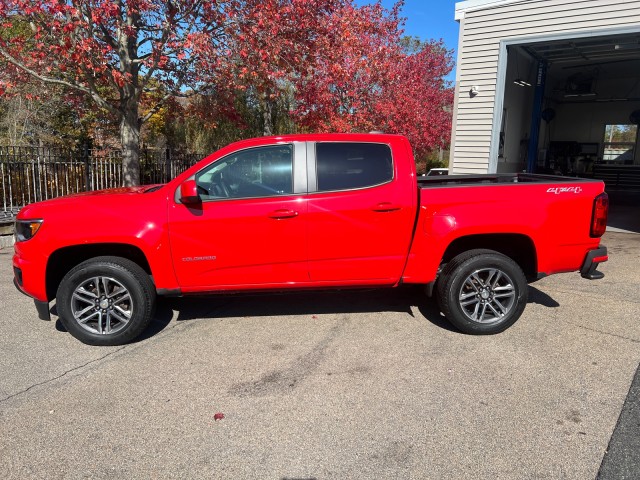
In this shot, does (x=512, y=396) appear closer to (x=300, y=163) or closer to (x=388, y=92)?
(x=300, y=163)

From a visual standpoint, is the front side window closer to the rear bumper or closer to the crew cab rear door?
the crew cab rear door

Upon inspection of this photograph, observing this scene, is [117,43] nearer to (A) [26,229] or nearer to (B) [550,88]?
(A) [26,229]

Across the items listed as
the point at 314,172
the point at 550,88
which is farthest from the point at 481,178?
the point at 550,88

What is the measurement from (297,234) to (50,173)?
26.9 feet

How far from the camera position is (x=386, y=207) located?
419 centimetres

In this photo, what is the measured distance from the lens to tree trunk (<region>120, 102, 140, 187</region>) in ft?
31.6

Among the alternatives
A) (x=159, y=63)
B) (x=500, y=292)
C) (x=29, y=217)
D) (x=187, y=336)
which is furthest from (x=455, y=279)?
(x=159, y=63)

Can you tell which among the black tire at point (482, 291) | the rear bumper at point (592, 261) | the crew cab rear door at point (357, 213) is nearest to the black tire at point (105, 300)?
the crew cab rear door at point (357, 213)

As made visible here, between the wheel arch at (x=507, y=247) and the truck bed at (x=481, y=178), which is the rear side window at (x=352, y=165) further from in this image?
the truck bed at (x=481, y=178)

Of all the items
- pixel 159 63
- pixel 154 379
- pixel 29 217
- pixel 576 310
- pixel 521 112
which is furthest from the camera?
pixel 521 112

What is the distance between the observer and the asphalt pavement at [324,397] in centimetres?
267

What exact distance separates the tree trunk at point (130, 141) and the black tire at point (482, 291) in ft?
25.8

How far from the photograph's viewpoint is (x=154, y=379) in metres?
3.62

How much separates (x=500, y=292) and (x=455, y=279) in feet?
1.57
